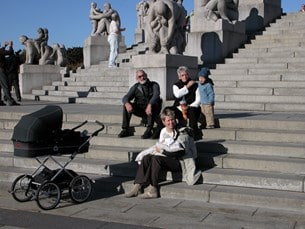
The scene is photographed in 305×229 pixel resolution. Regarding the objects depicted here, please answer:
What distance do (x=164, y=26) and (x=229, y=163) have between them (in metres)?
5.89

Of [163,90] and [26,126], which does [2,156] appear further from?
[163,90]

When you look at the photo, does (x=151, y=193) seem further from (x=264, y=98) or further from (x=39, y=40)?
A: (x=39, y=40)

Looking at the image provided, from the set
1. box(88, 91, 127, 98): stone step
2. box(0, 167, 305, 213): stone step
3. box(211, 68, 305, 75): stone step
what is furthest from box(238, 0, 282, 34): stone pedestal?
box(0, 167, 305, 213): stone step

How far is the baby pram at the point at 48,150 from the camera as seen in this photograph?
19.9ft

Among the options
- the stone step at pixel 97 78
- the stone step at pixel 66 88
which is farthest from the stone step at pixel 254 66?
the stone step at pixel 66 88

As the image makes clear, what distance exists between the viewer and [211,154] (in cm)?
770

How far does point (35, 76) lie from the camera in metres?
18.8

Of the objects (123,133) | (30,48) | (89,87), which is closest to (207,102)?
(123,133)

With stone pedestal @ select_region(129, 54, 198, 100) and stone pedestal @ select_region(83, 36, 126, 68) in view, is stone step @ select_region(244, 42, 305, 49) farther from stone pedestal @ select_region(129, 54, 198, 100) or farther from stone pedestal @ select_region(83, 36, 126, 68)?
stone pedestal @ select_region(83, 36, 126, 68)

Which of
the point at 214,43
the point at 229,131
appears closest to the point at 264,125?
the point at 229,131

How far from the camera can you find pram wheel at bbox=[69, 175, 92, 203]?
6395mm

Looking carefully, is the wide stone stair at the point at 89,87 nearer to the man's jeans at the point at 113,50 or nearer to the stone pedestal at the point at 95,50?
the man's jeans at the point at 113,50

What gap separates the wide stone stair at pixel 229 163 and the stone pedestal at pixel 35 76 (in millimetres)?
9535

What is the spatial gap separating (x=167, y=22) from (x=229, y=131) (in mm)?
5025
